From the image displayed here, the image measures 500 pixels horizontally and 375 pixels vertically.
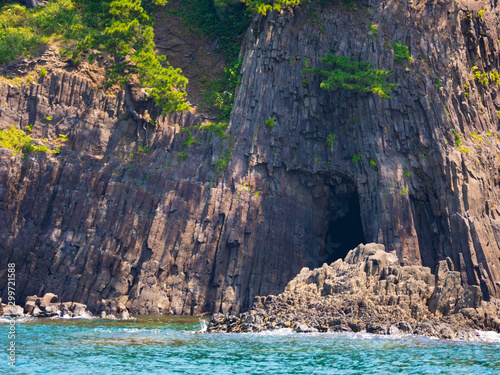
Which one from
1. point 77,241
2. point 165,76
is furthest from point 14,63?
point 77,241

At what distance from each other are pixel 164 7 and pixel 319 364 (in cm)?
4507

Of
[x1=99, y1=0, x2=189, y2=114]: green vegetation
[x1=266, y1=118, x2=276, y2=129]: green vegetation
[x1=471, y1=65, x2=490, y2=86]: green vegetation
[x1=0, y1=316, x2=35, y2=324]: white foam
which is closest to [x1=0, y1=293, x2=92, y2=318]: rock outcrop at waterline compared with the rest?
[x1=0, y1=316, x2=35, y2=324]: white foam

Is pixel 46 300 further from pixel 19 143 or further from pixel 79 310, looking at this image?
pixel 19 143

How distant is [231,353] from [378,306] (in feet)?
35.3

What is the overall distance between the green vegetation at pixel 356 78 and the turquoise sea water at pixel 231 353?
2086cm

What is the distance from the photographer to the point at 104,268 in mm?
38969

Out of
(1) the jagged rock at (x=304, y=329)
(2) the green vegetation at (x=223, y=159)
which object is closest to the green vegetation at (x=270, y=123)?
(2) the green vegetation at (x=223, y=159)

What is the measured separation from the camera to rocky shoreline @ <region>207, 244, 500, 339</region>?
2938 cm

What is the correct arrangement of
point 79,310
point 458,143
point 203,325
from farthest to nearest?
point 458,143, point 79,310, point 203,325

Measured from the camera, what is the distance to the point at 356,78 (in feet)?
138

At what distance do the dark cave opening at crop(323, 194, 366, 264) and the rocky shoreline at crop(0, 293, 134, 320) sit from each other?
17.8m

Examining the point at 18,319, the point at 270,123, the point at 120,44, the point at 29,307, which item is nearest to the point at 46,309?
the point at 29,307

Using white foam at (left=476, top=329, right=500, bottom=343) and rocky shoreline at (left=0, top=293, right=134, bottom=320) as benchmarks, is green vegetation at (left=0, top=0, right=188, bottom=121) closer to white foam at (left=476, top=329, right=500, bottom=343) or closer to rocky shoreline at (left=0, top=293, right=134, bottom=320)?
rocky shoreline at (left=0, top=293, right=134, bottom=320)

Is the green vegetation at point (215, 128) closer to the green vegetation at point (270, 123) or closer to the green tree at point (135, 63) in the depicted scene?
the green tree at point (135, 63)
